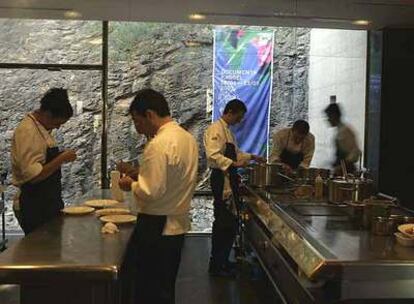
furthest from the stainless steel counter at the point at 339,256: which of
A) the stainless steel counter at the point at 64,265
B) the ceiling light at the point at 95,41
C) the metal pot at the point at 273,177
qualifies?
the ceiling light at the point at 95,41

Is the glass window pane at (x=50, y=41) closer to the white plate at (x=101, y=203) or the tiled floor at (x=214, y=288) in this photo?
the tiled floor at (x=214, y=288)

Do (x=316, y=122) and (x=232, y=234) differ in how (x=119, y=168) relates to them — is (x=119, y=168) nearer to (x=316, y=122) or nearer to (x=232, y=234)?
(x=232, y=234)

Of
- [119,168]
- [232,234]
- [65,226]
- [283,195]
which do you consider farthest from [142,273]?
[232,234]

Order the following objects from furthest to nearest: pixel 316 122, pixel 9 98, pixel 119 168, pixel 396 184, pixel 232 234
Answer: pixel 316 122 → pixel 9 98 → pixel 396 184 → pixel 232 234 → pixel 119 168

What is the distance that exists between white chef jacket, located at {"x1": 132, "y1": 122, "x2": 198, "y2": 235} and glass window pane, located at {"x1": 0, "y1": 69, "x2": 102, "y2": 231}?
10.1ft

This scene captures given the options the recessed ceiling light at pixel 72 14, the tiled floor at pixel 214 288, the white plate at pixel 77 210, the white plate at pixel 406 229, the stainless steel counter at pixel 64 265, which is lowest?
the tiled floor at pixel 214 288

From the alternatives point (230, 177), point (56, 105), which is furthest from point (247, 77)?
point (56, 105)

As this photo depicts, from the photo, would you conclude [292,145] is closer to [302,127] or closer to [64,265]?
[302,127]

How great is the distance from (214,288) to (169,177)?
1730 millimetres

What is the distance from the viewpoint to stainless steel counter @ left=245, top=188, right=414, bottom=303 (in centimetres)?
174

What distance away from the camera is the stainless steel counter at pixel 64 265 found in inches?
67.7

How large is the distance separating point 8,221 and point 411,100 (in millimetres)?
4190

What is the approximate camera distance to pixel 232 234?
4.06 meters

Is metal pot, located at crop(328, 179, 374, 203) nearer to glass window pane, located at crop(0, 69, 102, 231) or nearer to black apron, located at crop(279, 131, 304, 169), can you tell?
black apron, located at crop(279, 131, 304, 169)
